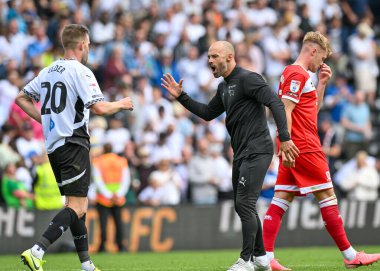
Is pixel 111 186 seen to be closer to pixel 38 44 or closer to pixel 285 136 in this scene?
pixel 38 44

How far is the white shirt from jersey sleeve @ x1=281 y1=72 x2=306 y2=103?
88.2 inches

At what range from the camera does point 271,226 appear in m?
10.8

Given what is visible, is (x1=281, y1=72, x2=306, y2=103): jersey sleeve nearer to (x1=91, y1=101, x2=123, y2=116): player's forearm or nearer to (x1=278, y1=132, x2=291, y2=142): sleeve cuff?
(x1=278, y1=132, x2=291, y2=142): sleeve cuff

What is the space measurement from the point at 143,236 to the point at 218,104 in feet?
26.4

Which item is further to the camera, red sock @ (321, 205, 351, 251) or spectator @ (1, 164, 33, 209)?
spectator @ (1, 164, 33, 209)

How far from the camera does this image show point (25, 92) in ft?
33.5

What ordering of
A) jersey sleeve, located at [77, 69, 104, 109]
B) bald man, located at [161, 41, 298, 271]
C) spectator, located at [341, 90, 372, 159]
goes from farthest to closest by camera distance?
spectator, located at [341, 90, 372, 159]
bald man, located at [161, 41, 298, 271]
jersey sleeve, located at [77, 69, 104, 109]

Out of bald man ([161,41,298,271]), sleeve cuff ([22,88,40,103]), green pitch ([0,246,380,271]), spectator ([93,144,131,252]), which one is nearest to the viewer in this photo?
bald man ([161,41,298,271])

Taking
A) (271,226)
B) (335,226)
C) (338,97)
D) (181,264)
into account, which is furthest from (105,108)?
(338,97)

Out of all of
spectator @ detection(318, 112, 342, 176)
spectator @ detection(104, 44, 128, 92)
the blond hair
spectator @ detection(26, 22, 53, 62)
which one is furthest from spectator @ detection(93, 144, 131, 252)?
the blond hair

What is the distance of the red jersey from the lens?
10.5 m

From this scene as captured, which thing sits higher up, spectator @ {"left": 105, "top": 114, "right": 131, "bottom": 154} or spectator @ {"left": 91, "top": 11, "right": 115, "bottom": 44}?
spectator @ {"left": 91, "top": 11, "right": 115, "bottom": 44}

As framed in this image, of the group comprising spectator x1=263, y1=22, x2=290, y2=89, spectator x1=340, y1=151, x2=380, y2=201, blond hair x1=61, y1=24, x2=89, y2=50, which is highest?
spectator x1=263, y1=22, x2=290, y2=89

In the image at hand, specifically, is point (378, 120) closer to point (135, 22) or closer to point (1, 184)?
point (135, 22)
